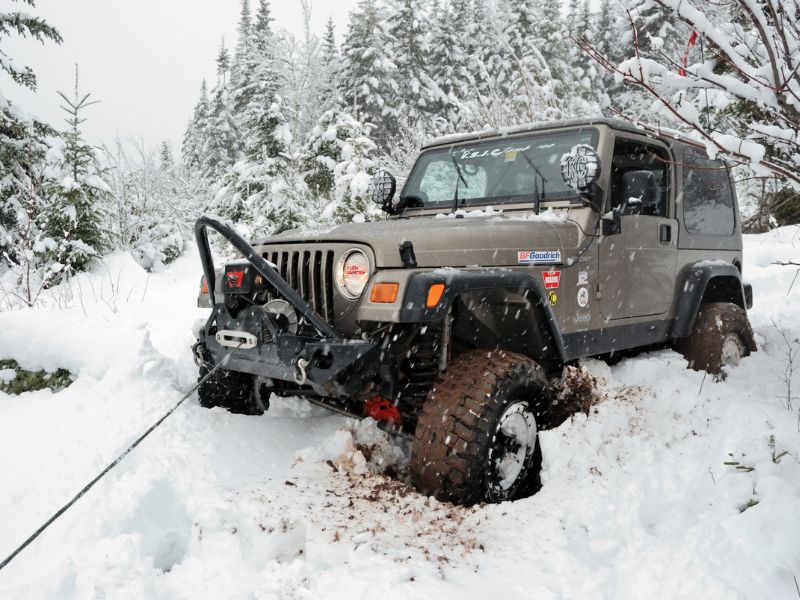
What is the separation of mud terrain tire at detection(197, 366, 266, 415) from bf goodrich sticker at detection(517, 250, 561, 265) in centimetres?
189

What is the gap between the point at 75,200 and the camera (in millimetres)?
11000

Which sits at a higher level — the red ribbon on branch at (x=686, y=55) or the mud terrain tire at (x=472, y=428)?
the red ribbon on branch at (x=686, y=55)

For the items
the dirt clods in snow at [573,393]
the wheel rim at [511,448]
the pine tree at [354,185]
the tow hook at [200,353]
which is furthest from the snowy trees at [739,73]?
the pine tree at [354,185]

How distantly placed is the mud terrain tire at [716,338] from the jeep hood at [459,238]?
1746 mm

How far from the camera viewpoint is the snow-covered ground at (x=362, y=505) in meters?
2.17

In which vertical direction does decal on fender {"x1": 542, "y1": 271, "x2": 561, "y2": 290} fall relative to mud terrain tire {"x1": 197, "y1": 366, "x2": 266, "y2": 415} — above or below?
above

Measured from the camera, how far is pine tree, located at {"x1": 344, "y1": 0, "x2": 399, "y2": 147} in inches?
925

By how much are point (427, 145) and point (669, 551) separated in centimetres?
345

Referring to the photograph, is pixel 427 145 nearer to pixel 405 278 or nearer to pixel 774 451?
pixel 405 278

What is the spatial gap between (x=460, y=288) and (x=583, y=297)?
123 cm

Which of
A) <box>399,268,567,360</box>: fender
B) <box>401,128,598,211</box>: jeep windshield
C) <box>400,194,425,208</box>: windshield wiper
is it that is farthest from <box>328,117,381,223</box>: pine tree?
<box>399,268,567,360</box>: fender

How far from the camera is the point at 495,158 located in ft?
13.7

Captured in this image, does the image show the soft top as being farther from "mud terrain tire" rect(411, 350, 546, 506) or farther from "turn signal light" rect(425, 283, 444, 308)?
"turn signal light" rect(425, 283, 444, 308)

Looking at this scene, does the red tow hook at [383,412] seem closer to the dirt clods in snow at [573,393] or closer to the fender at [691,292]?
the dirt clods in snow at [573,393]
